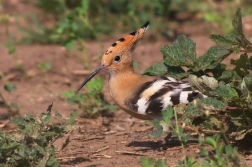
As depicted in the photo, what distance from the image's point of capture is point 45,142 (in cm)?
351

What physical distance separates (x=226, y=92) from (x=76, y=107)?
2160mm

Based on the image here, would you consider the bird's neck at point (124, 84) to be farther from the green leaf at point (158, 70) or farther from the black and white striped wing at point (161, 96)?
the green leaf at point (158, 70)

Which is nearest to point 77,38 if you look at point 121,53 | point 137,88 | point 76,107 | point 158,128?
point 76,107

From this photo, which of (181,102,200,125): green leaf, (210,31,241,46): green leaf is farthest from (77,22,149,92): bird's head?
(181,102,200,125): green leaf

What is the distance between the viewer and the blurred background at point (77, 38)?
5.80 m

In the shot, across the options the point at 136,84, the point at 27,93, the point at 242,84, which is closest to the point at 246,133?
the point at 242,84

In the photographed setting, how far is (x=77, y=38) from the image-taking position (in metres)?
6.14

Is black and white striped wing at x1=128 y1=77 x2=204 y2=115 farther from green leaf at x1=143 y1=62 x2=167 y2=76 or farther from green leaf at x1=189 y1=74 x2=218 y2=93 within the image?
green leaf at x1=189 y1=74 x2=218 y2=93

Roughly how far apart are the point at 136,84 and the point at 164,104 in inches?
17.7

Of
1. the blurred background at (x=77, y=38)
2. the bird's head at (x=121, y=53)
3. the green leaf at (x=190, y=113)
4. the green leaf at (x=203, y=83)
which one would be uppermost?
the blurred background at (x=77, y=38)

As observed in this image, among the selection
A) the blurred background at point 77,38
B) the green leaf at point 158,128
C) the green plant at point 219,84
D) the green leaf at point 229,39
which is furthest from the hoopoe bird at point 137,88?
the green leaf at point 158,128

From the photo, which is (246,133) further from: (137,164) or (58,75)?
(58,75)

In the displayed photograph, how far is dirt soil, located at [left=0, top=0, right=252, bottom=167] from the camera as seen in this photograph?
158 inches

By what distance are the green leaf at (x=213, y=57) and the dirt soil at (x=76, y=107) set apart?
1.68 feet
